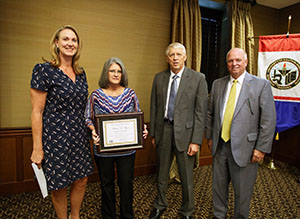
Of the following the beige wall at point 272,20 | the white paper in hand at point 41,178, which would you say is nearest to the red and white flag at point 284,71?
the beige wall at point 272,20

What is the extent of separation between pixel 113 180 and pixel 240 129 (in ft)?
3.95

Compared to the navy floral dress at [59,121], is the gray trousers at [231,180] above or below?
below

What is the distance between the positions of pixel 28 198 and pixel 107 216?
1.22 m

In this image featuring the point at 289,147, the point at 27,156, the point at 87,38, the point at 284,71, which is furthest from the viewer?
the point at 289,147

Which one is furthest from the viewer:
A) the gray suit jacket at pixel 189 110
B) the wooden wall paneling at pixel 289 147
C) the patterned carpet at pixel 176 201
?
the wooden wall paneling at pixel 289 147

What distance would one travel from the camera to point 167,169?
2.18 metres

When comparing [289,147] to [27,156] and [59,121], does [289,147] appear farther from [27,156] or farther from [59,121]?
[27,156]

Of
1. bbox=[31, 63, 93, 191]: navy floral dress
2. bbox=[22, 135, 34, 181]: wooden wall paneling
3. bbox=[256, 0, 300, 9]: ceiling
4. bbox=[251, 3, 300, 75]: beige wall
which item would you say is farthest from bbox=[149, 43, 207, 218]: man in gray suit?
bbox=[256, 0, 300, 9]: ceiling

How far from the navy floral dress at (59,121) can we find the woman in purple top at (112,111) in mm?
131

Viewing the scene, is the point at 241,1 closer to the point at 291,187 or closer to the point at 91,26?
the point at 91,26

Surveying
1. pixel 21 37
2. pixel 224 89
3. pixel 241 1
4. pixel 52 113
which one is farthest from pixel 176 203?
pixel 241 1

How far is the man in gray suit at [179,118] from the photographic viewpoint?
201cm

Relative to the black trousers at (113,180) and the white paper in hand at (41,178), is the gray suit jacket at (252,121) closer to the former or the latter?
the black trousers at (113,180)

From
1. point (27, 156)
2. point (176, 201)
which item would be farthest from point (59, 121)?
point (176, 201)
